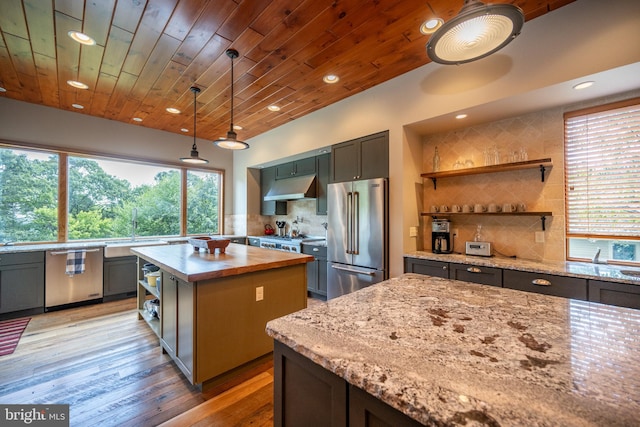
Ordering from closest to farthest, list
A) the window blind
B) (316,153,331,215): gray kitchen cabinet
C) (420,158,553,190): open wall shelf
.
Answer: the window blind < (420,158,553,190): open wall shelf < (316,153,331,215): gray kitchen cabinet

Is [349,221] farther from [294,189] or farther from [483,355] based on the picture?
[483,355]

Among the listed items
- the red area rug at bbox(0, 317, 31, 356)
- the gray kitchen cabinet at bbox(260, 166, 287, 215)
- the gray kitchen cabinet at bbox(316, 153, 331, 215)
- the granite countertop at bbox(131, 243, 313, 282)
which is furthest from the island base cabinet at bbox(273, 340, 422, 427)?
the gray kitchen cabinet at bbox(260, 166, 287, 215)

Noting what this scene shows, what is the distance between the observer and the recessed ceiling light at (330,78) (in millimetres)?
2869

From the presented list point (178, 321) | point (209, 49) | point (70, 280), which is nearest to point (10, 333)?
point (70, 280)

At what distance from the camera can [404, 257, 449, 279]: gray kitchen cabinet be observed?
8.43ft

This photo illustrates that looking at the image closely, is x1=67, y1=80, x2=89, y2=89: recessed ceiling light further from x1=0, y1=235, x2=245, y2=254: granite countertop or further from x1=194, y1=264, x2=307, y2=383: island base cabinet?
x1=194, y1=264, x2=307, y2=383: island base cabinet

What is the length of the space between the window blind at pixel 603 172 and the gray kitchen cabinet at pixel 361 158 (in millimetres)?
1719

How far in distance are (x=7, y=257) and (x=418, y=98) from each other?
17.5 feet

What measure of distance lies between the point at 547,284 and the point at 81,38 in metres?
4.52

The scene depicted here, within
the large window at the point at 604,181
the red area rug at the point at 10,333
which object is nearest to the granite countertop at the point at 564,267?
the large window at the point at 604,181

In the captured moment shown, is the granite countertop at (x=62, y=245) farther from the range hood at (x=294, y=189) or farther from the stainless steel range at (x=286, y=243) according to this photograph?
the range hood at (x=294, y=189)

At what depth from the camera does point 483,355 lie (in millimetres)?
726

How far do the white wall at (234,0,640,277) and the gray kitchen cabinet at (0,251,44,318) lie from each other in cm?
400

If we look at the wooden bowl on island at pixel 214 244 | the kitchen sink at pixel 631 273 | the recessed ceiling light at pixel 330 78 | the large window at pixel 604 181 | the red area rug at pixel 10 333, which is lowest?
the red area rug at pixel 10 333
